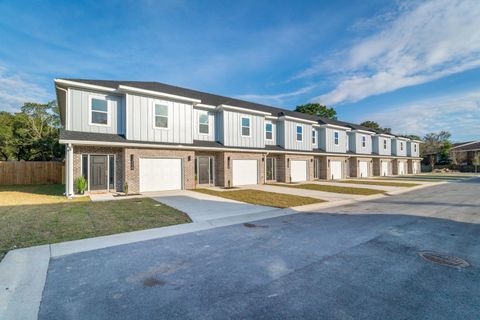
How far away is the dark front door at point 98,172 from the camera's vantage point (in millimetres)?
12258

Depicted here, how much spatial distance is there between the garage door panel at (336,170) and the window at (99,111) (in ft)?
69.1

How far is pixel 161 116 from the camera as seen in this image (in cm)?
1405

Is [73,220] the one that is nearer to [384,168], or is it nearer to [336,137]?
[336,137]

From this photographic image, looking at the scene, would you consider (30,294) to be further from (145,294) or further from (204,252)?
(204,252)

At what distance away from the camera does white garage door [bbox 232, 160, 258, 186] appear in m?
17.3

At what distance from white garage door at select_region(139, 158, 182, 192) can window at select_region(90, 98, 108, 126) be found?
2991 mm

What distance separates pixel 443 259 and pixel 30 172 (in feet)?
82.1

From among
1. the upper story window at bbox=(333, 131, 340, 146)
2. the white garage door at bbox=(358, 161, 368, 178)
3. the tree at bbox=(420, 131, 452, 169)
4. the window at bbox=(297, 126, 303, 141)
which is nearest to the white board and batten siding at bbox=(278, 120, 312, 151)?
the window at bbox=(297, 126, 303, 141)

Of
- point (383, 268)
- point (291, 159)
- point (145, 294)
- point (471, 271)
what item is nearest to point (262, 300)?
point (145, 294)

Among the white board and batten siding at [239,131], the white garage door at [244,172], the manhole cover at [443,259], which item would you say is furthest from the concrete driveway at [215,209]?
the white board and batten siding at [239,131]

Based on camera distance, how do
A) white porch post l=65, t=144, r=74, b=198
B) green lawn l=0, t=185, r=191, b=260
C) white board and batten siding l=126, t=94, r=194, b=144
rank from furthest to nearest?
1. white board and batten siding l=126, t=94, r=194, b=144
2. white porch post l=65, t=144, r=74, b=198
3. green lawn l=0, t=185, r=191, b=260

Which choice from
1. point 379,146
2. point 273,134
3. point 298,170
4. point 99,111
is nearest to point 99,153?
point 99,111

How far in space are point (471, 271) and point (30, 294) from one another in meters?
6.73

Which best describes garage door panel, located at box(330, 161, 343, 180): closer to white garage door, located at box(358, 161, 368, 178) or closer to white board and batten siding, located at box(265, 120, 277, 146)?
white garage door, located at box(358, 161, 368, 178)
